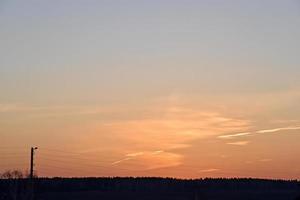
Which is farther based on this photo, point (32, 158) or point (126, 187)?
point (126, 187)

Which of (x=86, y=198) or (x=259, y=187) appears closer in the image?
(x=86, y=198)

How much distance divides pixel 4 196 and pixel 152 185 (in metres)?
81.4

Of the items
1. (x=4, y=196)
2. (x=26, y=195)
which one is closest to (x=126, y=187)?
(x=4, y=196)

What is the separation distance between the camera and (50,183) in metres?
182

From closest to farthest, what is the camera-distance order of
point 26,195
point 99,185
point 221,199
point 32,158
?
point 32,158, point 26,195, point 221,199, point 99,185

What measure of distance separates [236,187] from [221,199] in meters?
66.5

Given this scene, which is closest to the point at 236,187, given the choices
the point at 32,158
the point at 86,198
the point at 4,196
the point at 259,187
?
the point at 259,187

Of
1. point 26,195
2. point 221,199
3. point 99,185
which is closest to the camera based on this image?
point 26,195

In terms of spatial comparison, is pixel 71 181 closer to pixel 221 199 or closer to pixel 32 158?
pixel 221 199

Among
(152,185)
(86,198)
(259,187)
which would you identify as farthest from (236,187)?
(86,198)

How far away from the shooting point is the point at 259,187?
630ft

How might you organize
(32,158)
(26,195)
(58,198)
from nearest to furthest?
(32,158)
(26,195)
(58,198)

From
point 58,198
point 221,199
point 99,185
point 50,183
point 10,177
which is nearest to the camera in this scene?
point 10,177

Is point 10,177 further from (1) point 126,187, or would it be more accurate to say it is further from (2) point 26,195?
(1) point 126,187
